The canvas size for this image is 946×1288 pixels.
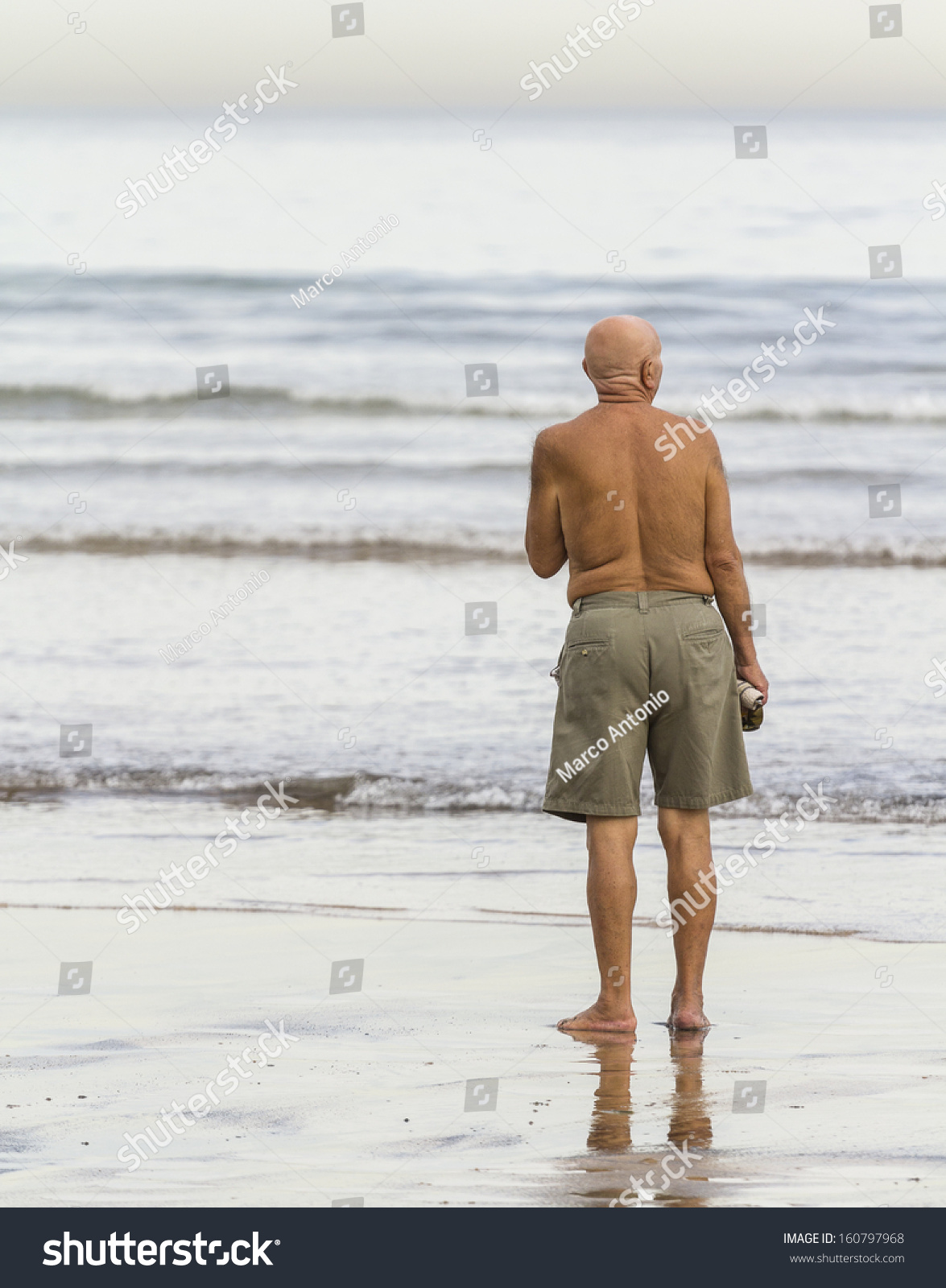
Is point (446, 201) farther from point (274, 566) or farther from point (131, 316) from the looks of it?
point (274, 566)

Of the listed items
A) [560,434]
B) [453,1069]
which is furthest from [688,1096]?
[560,434]

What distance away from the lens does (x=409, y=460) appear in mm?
16375

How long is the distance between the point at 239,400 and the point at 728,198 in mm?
9666

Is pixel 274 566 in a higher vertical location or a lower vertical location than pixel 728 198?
lower

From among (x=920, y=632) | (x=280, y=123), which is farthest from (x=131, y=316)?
(x=920, y=632)

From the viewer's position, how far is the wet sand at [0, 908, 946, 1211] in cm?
258

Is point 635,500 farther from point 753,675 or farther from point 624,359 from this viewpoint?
point 753,675

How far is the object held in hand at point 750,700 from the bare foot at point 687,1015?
648 millimetres

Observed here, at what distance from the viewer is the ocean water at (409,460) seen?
7.32 m

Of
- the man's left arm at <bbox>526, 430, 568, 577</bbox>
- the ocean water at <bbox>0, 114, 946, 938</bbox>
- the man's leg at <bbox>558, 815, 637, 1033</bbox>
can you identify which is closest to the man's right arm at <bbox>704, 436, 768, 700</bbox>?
the man's left arm at <bbox>526, 430, 568, 577</bbox>

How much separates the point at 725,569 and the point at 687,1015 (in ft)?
3.39

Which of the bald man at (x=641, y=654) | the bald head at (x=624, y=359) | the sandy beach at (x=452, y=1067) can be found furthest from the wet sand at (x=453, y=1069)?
the bald head at (x=624, y=359)

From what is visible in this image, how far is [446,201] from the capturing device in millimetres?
25750

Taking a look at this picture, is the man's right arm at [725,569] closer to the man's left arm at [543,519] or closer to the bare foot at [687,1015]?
the man's left arm at [543,519]
